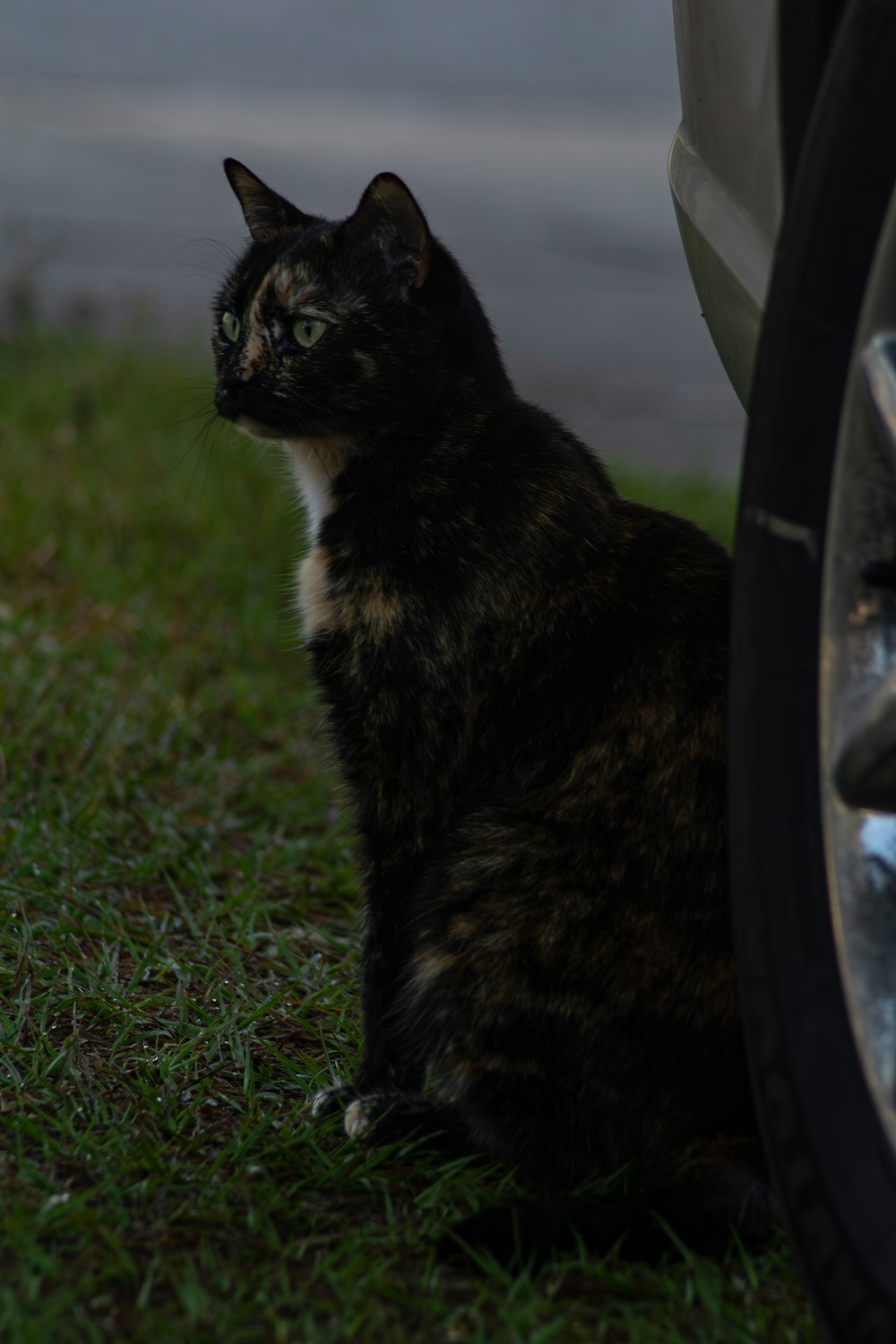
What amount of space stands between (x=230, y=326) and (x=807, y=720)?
136cm

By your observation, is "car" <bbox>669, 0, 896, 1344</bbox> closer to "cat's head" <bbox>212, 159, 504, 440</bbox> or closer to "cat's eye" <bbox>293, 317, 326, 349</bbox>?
"cat's head" <bbox>212, 159, 504, 440</bbox>

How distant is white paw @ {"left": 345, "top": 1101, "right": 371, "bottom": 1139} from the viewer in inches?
77.6

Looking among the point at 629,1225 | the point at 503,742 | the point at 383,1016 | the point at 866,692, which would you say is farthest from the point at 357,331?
Result: the point at 629,1225

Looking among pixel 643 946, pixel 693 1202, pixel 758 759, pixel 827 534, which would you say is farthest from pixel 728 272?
pixel 693 1202

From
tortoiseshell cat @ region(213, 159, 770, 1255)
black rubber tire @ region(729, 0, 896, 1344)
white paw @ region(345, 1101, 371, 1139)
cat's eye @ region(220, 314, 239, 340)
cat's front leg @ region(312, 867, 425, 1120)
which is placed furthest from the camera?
cat's eye @ region(220, 314, 239, 340)

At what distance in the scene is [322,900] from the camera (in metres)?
2.94

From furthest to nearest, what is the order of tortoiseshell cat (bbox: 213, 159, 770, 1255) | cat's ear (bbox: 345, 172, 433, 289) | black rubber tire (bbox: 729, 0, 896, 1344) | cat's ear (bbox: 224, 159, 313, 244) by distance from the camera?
cat's ear (bbox: 224, 159, 313, 244), cat's ear (bbox: 345, 172, 433, 289), tortoiseshell cat (bbox: 213, 159, 770, 1255), black rubber tire (bbox: 729, 0, 896, 1344)

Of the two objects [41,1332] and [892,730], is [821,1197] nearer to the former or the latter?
[892,730]

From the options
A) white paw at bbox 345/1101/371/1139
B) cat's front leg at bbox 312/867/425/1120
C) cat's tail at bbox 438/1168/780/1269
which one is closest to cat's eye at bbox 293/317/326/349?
cat's front leg at bbox 312/867/425/1120

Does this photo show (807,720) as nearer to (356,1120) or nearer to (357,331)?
(356,1120)

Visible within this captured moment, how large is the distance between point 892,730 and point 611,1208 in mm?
682

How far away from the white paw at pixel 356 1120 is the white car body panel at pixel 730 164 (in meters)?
1.06

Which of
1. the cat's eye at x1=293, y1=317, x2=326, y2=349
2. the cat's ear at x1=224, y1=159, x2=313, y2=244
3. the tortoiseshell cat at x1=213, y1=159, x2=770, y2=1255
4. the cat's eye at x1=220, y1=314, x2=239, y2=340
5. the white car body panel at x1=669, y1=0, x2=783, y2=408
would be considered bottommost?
the tortoiseshell cat at x1=213, y1=159, x2=770, y2=1255

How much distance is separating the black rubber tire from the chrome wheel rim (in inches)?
0.5
